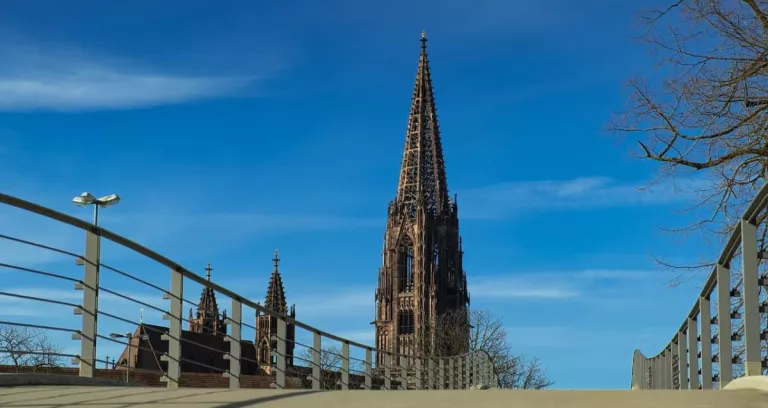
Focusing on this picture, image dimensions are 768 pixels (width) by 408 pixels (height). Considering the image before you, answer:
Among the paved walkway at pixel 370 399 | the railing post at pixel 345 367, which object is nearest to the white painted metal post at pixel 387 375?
the railing post at pixel 345 367

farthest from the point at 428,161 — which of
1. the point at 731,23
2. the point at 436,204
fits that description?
the point at 731,23

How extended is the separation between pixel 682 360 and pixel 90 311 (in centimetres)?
686

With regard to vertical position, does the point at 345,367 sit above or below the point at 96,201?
below

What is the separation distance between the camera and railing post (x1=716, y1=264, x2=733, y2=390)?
28.2ft

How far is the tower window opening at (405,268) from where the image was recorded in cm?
11919

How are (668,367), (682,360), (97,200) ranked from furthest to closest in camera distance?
(97,200), (668,367), (682,360)

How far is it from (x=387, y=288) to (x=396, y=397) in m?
113

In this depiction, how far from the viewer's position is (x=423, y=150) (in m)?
134

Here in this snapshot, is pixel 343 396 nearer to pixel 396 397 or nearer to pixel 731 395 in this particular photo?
pixel 396 397

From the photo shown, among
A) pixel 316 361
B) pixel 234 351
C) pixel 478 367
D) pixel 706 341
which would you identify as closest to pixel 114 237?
pixel 234 351

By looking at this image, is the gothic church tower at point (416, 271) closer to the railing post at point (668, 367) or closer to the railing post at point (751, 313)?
the railing post at point (668, 367)

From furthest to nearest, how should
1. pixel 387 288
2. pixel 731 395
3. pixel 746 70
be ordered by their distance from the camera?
pixel 387 288 → pixel 746 70 → pixel 731 395

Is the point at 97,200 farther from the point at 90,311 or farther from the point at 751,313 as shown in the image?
the point at 751,313

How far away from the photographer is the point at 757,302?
7879 mm
